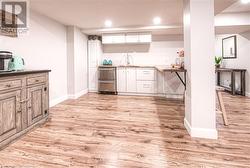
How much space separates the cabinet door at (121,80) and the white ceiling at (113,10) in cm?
160

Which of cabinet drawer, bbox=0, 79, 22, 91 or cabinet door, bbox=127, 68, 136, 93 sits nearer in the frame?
cabinet drawer, bbox=0, 79, 22, 91

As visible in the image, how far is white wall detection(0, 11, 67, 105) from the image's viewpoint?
3202mm

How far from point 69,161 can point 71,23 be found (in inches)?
153

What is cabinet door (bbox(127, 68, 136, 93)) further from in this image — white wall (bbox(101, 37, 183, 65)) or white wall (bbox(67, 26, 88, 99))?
white wall (bbox(67, 26, 88, 99))

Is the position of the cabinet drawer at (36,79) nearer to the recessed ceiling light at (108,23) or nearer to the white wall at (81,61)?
the white wall at (81,61)

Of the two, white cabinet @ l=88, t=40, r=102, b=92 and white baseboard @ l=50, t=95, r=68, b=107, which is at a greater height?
white cabinet @ l=88, t=40, r=102, b=92

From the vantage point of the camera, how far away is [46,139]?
7.61ft

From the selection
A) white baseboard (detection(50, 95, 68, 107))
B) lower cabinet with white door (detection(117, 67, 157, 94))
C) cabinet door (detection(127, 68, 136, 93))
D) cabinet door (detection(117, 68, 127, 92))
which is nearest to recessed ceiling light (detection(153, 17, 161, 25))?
lower cabinet with white door (detection(117, 67, 157, 94))

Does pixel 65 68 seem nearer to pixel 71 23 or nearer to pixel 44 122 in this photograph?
pixel 71 23

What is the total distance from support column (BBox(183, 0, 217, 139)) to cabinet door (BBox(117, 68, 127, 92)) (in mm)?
3485

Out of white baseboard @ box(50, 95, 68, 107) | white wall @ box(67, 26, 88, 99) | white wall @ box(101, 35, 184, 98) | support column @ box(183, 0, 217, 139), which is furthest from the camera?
white wall @ box(101, 35, 184, 98)

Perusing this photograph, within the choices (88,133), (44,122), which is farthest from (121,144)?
(44,122)

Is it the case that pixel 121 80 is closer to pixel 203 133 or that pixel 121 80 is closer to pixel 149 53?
pixel 149 53

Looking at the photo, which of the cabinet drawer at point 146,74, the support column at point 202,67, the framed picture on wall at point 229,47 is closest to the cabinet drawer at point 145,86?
the cabinet drawer at point 146,74
